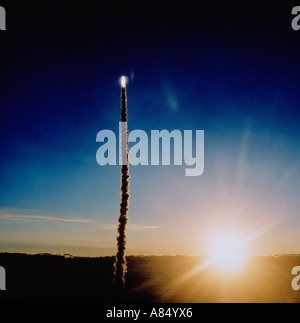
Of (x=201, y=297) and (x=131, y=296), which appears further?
(x=201, y=297)

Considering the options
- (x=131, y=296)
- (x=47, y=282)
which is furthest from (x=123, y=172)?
(x=47, y=282)

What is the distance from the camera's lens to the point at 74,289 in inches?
6973

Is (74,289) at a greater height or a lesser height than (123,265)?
lesser
